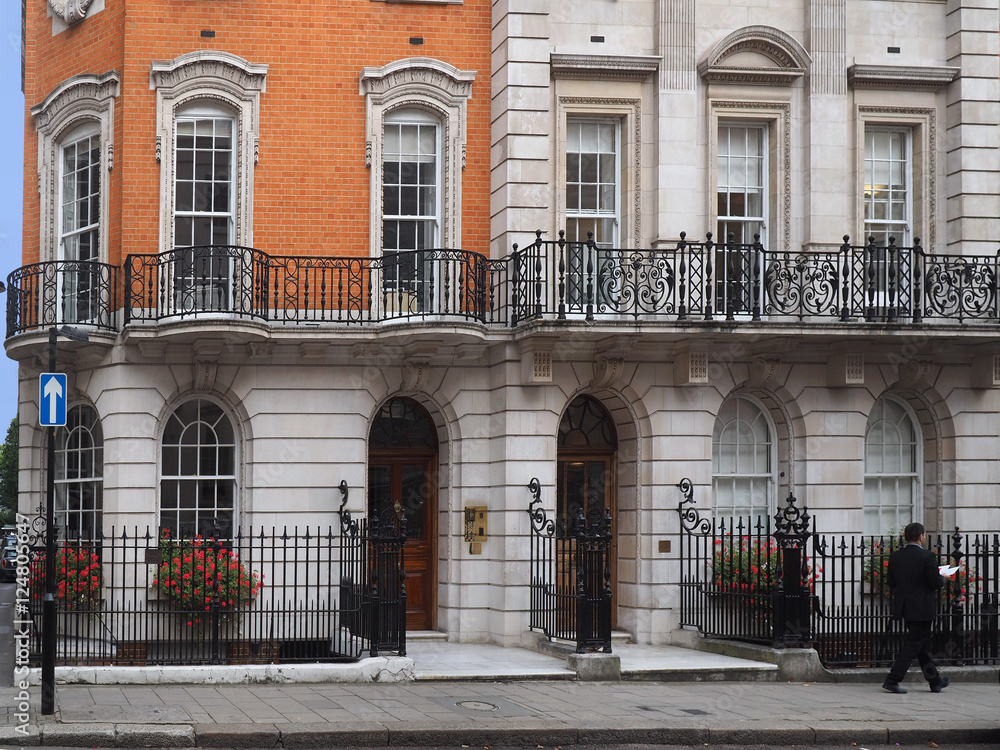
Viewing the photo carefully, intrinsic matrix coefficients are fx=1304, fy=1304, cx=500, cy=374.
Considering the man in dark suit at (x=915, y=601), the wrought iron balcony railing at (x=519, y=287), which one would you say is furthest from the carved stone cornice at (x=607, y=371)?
the man in dark suit at (x=915, y=601)

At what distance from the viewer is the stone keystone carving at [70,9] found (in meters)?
19.1

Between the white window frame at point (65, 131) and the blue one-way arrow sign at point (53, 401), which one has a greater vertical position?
the white window frame at point (65, 131)

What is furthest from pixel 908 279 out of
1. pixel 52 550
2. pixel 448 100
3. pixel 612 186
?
pixel 52 550

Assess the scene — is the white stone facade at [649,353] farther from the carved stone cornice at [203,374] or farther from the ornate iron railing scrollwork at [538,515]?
the ornate iron railing scrollwork at [538,515]

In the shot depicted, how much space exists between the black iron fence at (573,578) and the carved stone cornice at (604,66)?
5.95 m

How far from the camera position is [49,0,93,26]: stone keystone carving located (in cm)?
1912

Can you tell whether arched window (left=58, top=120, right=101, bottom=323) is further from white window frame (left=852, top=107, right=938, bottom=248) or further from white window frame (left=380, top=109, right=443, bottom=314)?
white window frame (left=852, top=107, right=938, bottom=248)

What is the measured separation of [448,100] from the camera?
19031mm

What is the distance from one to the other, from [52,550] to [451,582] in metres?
7.15

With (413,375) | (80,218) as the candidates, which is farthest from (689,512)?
(80,218)

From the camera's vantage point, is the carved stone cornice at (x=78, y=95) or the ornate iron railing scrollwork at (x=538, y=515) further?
the carved stone cornice at (x=78, y=95)

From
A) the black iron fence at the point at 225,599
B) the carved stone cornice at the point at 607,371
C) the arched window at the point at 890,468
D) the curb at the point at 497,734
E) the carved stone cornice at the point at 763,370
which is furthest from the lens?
the arched window at the point at 890,468

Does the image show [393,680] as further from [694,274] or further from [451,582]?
[694,274]

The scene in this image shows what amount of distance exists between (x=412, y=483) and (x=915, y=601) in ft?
25.3
